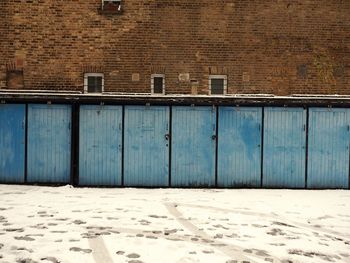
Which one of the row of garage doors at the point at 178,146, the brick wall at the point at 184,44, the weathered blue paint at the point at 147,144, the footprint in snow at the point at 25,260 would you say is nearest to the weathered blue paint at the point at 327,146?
the row of garage doors at the point at 178,146

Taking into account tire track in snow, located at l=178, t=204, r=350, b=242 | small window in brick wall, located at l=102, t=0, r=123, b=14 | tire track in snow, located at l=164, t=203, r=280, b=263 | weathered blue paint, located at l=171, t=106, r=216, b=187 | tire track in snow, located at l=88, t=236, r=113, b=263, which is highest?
small window in brick wall, located at l=102, t=0, r=123, b=14

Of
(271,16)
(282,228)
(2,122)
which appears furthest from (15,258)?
(271,16)

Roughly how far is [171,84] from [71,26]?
377 cm

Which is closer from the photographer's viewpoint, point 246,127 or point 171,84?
point 246,127

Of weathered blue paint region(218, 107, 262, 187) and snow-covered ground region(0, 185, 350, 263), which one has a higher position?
weathered blue paint region(218, 107, 262, 187)

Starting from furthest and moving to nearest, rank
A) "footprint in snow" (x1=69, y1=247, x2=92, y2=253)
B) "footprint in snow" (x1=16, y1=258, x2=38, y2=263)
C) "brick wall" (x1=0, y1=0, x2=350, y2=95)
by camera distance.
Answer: "brick wall" (x1=0, y1=0, x2=350, y2=95) < "footprint in snow" (x1=69, y1=247, x2=92, y2=253) < "footprint in snow" (x1=16, y1=258, x2=38, y2=263)

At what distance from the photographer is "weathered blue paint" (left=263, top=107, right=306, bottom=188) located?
10867 millimetres

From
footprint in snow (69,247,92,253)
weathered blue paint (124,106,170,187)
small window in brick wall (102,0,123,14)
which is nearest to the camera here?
footprint in snow (69,247,92,253)

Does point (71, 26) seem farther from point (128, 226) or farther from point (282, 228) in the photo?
point (282, 228)

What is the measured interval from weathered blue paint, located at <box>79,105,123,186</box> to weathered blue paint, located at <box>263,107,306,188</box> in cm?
422

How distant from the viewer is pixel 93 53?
1244 cm

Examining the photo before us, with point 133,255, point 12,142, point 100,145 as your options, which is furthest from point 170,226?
point 12,142

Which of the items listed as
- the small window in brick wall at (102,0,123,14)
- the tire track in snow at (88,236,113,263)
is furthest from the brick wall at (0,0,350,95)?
the tire track in snow at (88,236,113,263)

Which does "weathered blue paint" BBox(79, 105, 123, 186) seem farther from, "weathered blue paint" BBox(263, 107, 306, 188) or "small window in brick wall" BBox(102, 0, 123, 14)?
"weathered blue paint" BBox(263, 107, 306, 188)
